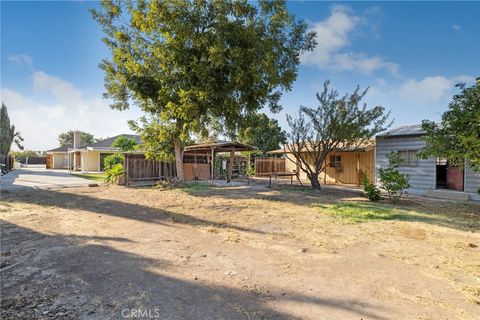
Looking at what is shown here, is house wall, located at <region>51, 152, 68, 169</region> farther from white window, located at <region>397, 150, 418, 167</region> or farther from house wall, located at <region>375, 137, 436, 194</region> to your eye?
white window, located at <region>397, 150, 418, 167</region>

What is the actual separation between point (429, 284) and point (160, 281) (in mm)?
3432

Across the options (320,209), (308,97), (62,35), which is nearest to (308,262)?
(320,209)

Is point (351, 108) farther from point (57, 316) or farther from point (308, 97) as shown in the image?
point (57, 316)

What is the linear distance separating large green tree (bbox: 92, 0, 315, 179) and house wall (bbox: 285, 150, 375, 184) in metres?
6.98

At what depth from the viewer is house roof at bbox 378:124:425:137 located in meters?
14.4

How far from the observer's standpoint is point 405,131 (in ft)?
50.3

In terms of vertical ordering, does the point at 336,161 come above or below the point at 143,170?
above

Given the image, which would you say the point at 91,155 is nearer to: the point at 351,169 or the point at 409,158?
the point at 351,169

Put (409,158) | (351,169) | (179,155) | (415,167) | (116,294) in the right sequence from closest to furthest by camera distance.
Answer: (116,294) → (415,167) → (409,158) → (179,155) → (351,169)

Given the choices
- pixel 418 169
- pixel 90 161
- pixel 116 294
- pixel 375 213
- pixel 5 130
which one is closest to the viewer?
pixel 116 294

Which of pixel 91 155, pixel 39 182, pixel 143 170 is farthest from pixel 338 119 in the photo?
pixel 91 155

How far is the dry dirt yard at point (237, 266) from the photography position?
286cm

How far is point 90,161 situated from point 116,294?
108ft

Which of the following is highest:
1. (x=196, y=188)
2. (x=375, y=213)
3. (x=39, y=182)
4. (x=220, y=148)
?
(x=220, y=148)
